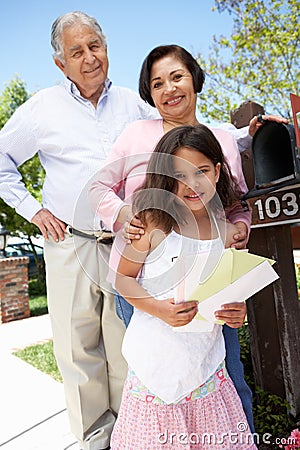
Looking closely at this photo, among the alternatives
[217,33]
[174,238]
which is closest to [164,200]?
[174,238]

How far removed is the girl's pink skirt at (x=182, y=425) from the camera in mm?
1443

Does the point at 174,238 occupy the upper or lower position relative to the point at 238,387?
upper

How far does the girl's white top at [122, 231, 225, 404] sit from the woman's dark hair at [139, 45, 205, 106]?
1.86 ft

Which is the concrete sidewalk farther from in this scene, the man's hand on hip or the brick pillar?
the brick pillar

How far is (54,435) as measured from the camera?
9.03ft

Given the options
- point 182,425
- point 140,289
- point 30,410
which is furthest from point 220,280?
point 30,410

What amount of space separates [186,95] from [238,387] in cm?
106

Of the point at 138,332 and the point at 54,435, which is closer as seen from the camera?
the point at 138,332

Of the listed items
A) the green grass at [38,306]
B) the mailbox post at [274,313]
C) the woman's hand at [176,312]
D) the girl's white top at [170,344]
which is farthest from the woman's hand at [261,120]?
the green grass at [38,306]

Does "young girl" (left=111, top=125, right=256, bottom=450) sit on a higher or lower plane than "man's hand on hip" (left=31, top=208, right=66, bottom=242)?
lower

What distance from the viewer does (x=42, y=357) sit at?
185 inches

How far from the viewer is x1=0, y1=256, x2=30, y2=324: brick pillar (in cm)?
765

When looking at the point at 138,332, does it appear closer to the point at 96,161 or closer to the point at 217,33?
the point at 96,161

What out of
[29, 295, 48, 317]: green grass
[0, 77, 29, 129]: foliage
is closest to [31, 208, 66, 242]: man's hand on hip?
[29, 295, 48, 317]: green grass
